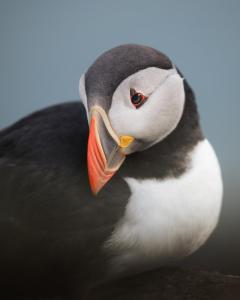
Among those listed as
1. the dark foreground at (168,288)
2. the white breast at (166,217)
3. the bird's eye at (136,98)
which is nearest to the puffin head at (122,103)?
the bird's eye at (136,98)

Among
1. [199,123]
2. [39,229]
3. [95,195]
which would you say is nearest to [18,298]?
[39,229]

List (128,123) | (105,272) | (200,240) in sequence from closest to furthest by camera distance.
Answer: (128,123)
(105,272)
(200,240)

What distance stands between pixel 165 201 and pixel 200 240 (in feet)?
0.63

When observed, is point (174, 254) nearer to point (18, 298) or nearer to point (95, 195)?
point (95, 195)

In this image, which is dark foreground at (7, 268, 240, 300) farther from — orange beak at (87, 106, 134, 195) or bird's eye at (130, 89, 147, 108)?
bird's eye at (130, 89, 147, 108)

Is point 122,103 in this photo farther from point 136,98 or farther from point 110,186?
point 110,186

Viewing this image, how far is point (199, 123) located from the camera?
199cm

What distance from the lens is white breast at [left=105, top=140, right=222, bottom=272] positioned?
1.83m

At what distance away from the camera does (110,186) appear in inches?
72.7

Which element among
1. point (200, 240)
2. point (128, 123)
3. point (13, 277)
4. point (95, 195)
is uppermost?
point (128, 123)

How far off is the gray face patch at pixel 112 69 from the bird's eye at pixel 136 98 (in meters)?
0.04

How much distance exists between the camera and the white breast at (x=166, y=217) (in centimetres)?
183

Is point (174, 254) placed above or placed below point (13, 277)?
below

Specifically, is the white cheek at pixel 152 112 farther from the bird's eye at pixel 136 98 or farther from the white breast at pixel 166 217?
the white breast at pixel 166 217
